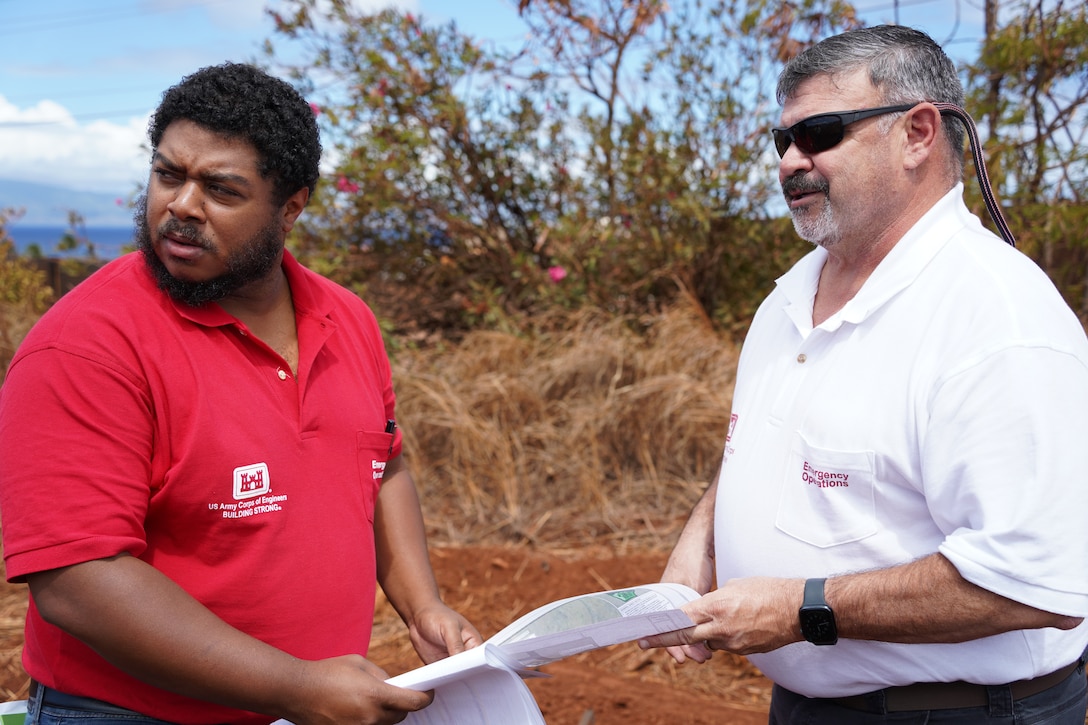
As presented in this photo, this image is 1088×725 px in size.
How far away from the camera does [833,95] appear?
2152 millimetres

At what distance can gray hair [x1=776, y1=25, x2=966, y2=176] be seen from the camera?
2104 mm

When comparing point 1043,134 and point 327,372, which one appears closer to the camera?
point 327,372

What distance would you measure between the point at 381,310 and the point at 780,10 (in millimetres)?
4133

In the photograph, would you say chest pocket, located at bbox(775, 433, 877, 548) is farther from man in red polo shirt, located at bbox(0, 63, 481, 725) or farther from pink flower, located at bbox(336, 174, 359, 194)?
pink flower, located at bbox(336, 174, 359, 194)

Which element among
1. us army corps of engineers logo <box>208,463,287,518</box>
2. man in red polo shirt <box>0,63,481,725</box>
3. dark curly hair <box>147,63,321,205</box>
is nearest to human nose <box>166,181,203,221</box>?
man in red polo shirt <box>0,63,481,725</box>

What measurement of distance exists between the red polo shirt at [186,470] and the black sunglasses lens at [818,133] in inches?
48.1

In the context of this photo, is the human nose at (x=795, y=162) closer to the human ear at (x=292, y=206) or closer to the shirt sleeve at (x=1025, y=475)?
the shirt sleeve at (x=1025, y=475)

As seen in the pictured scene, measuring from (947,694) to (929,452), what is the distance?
0.54 metres

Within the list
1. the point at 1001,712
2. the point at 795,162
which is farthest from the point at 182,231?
the point at 1001,712

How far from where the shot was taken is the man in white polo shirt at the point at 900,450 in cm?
171

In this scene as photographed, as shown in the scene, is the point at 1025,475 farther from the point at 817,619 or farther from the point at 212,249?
the point at 212,249

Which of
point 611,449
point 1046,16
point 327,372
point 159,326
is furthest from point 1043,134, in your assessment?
point 159,326

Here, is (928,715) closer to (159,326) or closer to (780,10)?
(159,326)

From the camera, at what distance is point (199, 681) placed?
5.81ft
